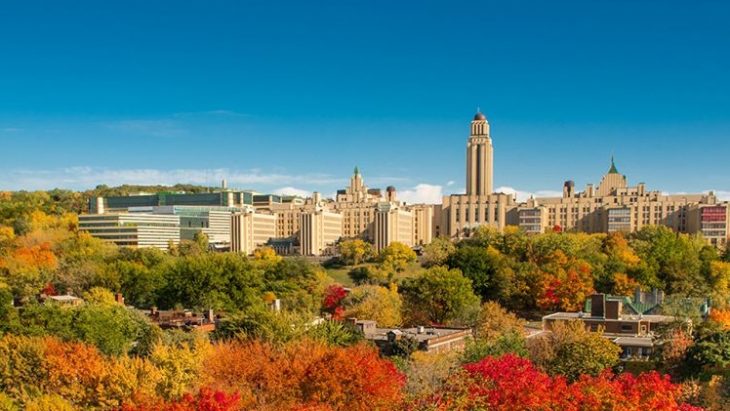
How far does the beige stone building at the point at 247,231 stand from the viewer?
418ft

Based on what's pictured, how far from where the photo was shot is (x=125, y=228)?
122250mm

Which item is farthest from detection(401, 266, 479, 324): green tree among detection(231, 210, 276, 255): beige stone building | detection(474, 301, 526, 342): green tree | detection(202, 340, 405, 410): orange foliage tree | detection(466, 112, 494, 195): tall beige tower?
detection(466, 112, 494, 195): tall beige tower

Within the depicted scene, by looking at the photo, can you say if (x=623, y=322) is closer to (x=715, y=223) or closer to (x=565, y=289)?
(x=565, y=289)

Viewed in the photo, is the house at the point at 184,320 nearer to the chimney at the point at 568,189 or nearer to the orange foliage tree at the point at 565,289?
the orange foliage tree at the point at 565,289

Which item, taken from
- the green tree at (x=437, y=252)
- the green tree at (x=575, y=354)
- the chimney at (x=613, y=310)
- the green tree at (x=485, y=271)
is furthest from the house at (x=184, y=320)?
the green tree at (x=437, y=252)

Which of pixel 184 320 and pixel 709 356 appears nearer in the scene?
pixel 709 356

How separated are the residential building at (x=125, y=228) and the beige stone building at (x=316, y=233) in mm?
21613

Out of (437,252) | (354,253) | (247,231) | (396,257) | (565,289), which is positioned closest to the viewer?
(565,289)

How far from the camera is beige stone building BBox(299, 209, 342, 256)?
5123 inches

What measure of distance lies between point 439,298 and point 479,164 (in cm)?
7243

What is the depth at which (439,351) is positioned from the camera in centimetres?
5075

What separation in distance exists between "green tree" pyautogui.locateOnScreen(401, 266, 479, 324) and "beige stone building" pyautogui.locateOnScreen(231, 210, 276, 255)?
52275 mm

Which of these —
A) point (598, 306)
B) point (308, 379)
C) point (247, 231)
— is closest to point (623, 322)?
point (598, 306)

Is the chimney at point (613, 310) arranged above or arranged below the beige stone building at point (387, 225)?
below
